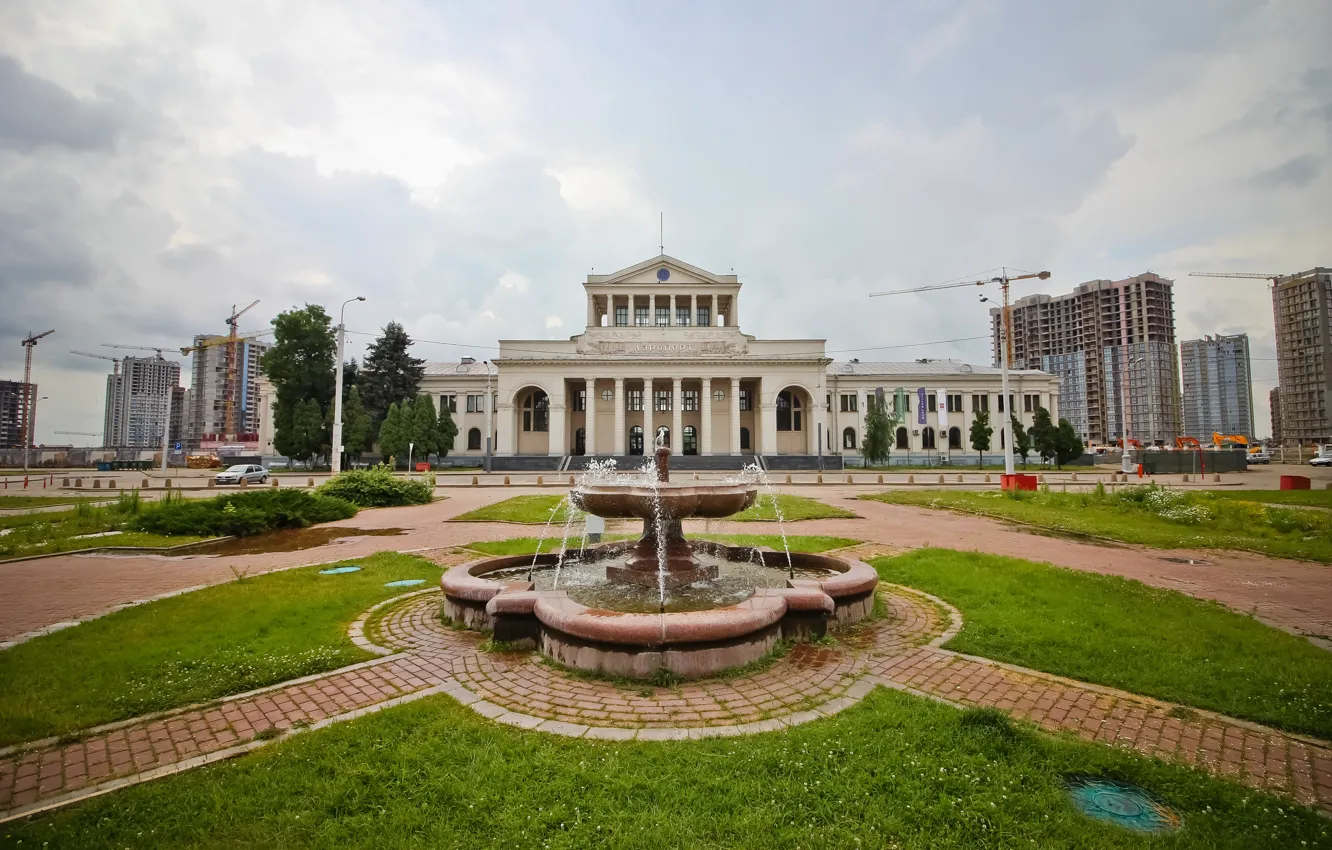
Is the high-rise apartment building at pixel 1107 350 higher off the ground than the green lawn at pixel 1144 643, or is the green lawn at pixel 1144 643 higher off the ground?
the high-rise apartment building at pixel 1107 350

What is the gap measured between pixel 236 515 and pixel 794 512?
15.1 metres

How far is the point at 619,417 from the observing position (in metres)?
49.6

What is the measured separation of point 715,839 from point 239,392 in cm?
14115

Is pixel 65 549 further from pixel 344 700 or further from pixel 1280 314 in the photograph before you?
pixel 1280 314

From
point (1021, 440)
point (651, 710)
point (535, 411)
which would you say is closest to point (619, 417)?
point (535, 411)

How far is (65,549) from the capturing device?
450 inches

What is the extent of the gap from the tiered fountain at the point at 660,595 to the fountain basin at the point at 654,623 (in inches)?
0.4

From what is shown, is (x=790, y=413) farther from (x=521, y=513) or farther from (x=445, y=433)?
(x=521, y=513)

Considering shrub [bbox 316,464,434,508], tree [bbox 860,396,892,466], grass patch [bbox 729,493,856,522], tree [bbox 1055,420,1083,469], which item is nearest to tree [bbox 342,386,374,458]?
shrub [bbox 316,464,434,508]

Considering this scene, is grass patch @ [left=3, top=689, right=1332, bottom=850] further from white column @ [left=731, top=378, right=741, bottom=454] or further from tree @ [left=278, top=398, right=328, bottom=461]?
tree @ [left=278, top=398, right=328, bottom=461]

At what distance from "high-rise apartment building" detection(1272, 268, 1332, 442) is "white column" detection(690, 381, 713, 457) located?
36.4 meters

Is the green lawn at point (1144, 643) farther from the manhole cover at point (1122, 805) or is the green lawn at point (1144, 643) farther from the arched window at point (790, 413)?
the arched window at point (790, 413)

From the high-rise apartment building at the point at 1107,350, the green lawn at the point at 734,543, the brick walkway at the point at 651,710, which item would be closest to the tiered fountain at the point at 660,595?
the brick walkway at the point at 651,710

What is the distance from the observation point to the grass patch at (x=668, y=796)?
2.79 metres
